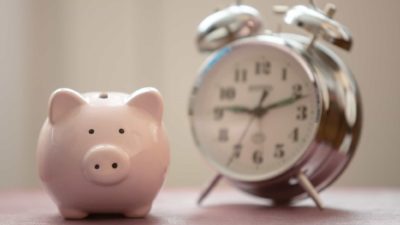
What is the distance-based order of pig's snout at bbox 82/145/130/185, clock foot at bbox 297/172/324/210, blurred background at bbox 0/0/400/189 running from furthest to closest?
1. blurred background at bbox 0/0/400/189
2. clock foot at bbox 297/172/324/210
3. pig's snout at bbox 82/145/130/185

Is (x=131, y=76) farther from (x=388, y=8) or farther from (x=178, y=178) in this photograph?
(x=388, y=8)

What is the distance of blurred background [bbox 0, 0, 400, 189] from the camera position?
2.22 metres

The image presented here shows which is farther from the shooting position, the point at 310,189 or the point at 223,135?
the point at 223,135

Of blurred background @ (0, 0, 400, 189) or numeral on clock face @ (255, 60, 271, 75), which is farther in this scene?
blurred background @ (0, 0, 400, 189)

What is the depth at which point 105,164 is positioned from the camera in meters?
1.00

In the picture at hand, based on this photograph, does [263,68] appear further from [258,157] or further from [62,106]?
[62,106]

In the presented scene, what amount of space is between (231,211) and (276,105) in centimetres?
22

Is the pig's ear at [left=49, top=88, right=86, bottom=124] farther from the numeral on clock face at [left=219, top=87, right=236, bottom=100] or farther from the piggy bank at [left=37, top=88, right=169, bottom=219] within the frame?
the numeral on clock face at [left=219, top=87, right=236, bottom=100]

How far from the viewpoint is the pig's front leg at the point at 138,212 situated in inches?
42.6

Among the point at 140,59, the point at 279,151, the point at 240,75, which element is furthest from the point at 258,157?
the point at 140,59

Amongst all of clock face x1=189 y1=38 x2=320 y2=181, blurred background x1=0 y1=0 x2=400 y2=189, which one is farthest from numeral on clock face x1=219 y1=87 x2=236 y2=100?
blurred background x1=0 y1=0 x2=400 y2=189

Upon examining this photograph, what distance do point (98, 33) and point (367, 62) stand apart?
2.65ft

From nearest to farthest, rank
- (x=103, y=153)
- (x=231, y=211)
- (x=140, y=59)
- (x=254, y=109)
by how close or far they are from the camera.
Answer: (x=103, y=153)
(x=231, y=211)
(x=254, y=109)
(x=140, y=59)

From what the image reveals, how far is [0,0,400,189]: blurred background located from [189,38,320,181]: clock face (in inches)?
34.4
